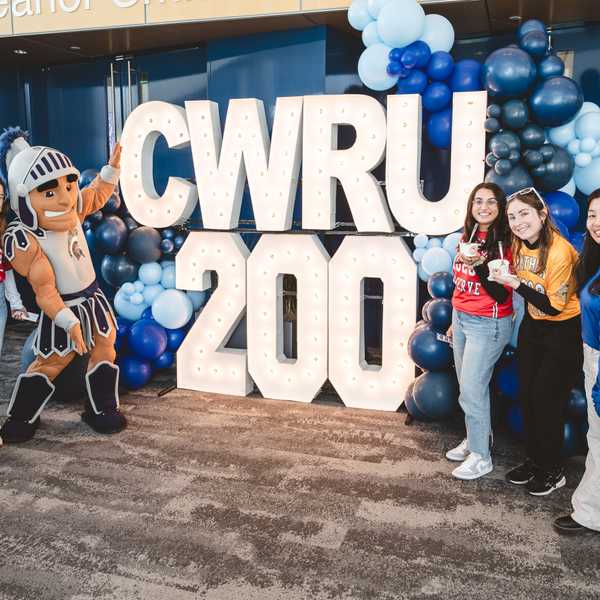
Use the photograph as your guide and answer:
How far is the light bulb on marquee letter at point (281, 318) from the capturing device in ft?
13.8

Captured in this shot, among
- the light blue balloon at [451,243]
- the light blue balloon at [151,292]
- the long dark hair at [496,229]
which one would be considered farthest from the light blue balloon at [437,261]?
the light blue balloon at [151,292]

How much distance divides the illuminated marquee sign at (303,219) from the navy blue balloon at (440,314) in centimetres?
29

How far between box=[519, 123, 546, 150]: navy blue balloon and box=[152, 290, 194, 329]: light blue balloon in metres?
2.37

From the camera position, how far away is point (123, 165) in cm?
458

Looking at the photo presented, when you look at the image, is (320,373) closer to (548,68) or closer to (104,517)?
(104,517)

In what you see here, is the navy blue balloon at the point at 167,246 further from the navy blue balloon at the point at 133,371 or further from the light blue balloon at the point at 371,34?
the light blue balloon at the point at 371,34

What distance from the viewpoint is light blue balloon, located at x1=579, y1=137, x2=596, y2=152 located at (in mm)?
3568

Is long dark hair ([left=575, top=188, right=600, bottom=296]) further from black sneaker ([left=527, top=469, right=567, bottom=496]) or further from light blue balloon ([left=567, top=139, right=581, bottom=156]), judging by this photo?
light blue balloon ([left=567, top=139, right=581, bottom=156])

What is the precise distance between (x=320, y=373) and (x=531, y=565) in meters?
1.96

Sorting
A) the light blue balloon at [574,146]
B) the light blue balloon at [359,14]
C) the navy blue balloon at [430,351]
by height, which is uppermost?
the light blue balloon at [359,14]

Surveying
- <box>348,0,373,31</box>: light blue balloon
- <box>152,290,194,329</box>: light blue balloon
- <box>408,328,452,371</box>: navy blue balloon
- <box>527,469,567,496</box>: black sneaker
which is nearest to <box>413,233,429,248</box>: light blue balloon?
<box>408,328,452,371</box>: navy blue balloon

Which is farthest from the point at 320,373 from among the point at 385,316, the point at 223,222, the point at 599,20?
the point at 599,20

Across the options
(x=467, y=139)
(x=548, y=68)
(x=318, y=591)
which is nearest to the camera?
(x=318, y=591)

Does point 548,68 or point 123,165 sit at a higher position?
point 548,68
